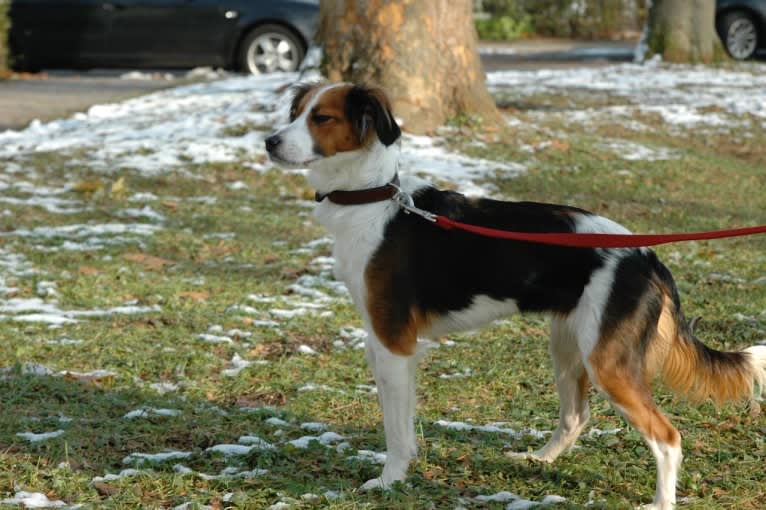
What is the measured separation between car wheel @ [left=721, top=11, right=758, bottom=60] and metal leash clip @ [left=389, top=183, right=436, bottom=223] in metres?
17.9

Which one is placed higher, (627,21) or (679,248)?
(627,21)

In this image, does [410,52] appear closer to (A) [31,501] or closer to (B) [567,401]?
(B) [567,401]

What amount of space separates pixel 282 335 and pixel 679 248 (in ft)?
12.1

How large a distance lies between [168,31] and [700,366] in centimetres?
1488

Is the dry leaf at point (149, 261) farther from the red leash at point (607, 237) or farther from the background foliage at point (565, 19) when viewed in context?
the background foliage at point (565, 19)

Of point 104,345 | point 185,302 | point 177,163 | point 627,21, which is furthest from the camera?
point 627,21

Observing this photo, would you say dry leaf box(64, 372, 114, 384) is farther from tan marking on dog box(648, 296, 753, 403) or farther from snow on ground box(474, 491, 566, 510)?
tan marking on dog box(648, 296, 753, 403)

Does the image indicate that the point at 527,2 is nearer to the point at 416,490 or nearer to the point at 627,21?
the point at 627,21

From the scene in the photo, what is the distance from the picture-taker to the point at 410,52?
11602 mm

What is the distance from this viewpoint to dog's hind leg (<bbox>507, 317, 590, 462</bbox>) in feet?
15.2

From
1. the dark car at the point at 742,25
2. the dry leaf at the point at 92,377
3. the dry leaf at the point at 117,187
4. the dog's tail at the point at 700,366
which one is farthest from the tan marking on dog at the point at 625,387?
the dark car at the point at 742,25

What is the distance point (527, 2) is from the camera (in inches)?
1128

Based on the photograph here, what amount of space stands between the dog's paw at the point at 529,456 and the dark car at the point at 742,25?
17.6m

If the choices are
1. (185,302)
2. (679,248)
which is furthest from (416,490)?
(679,248)
